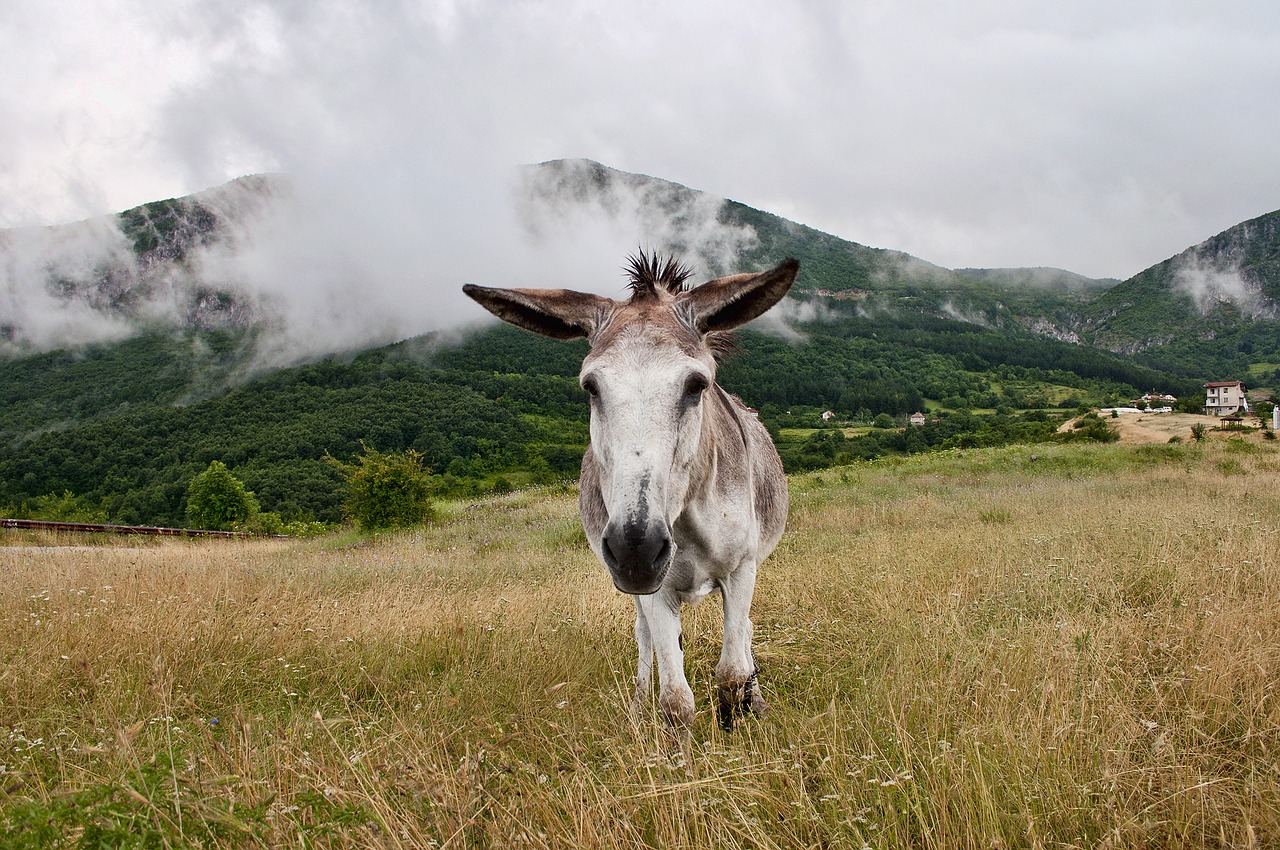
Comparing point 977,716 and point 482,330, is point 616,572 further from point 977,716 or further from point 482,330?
point 482,330

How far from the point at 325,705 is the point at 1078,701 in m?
4.37

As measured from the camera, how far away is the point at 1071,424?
3316 centimetres

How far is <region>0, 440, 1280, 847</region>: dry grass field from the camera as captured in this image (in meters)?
2.05

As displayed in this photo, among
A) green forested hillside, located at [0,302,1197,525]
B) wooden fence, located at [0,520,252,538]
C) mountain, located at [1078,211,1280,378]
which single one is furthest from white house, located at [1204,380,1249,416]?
wooden fence, located at [0,520,252,538]

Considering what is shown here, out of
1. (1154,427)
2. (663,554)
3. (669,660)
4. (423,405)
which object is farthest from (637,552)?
(423,405)

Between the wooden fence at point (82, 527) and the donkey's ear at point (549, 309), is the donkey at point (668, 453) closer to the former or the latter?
the donkey's ear at point (549, 309)

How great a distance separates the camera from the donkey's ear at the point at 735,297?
3.19 meters

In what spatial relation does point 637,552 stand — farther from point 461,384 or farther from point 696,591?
point 461,384

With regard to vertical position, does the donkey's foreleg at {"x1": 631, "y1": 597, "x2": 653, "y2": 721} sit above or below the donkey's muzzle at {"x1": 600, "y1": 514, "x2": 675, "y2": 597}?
below

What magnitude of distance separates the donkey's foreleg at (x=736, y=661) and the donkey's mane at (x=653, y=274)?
1898mm

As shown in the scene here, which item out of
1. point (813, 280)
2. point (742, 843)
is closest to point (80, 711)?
point (742, 843)

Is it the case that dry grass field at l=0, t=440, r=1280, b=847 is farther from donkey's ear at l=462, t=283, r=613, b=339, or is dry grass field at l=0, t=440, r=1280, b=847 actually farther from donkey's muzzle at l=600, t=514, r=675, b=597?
donkey's ear at l=462, t=283, r=613, b=339

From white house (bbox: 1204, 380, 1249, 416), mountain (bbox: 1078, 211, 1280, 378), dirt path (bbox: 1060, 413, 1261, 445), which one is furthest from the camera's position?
mountain (bbox: 1078, 211, 1280, 378)

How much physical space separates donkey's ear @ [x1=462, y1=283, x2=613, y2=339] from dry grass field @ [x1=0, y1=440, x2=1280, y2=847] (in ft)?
6.87
